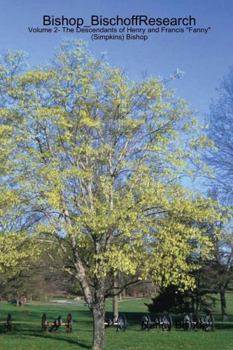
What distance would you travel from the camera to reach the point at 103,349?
2170 cm

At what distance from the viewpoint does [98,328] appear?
21.6m

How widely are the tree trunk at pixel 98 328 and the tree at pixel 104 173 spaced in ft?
0.13

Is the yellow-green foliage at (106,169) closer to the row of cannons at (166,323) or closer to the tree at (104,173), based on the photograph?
the tree at (104,173)

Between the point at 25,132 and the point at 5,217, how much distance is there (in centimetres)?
344

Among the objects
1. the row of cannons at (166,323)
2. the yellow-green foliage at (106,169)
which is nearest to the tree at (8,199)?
the yellow-green foliage at (106,169)

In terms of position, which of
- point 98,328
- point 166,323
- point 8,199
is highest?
point 8,199

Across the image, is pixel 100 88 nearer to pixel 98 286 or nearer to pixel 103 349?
pixel 98 286

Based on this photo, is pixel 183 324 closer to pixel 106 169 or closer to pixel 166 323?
pixel 166 323

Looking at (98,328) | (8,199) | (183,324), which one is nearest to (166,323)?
(183,324)

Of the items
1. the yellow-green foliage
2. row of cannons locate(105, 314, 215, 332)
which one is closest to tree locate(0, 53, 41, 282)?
the yellow-green foliage

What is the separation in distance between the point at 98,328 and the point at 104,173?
20.8ft

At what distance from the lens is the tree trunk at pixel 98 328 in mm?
21328

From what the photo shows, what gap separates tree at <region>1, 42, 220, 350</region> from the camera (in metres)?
19.3

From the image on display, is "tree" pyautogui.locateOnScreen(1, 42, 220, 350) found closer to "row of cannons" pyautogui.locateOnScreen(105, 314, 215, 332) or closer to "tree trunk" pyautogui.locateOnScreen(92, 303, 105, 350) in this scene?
"tree trunk" pyautogui.locateOnScreen(92, 303, 105, 350)
